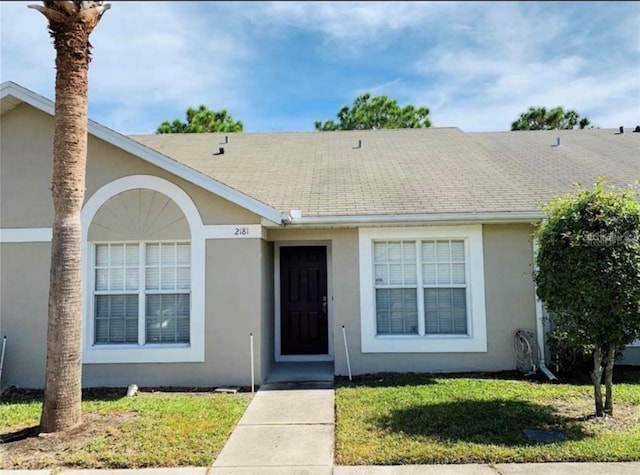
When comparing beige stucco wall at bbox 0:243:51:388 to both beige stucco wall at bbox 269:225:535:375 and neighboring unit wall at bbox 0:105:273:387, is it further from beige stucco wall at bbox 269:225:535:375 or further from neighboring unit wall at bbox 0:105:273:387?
beige stucco wall at bbox 269:225:535:375

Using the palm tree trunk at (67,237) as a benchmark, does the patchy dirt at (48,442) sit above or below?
below

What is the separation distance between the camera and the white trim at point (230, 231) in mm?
8898

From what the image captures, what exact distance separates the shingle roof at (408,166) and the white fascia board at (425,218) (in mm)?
121

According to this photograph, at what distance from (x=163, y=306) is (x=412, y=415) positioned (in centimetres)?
489

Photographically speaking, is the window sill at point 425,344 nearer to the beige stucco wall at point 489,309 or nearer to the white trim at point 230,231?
the beige stucco wall at point 489,309

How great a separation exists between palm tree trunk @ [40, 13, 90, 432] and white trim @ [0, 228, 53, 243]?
285cm

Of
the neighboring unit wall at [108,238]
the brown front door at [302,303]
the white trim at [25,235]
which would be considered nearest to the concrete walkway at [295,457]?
the neighboring unit wall at [108,238]

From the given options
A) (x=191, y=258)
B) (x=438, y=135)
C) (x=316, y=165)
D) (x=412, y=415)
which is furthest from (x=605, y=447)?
(x=438, y=135)

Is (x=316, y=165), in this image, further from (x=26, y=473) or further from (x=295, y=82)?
(x=26, y=473)

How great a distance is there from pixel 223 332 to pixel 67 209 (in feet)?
11.3

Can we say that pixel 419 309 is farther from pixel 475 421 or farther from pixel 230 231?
pixel 230 231

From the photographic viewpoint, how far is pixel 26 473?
17.2 feet

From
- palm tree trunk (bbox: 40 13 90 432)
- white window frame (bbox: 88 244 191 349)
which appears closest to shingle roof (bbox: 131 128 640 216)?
white window frame (bbox: 88 244 191 349)

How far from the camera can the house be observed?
8.87 m
